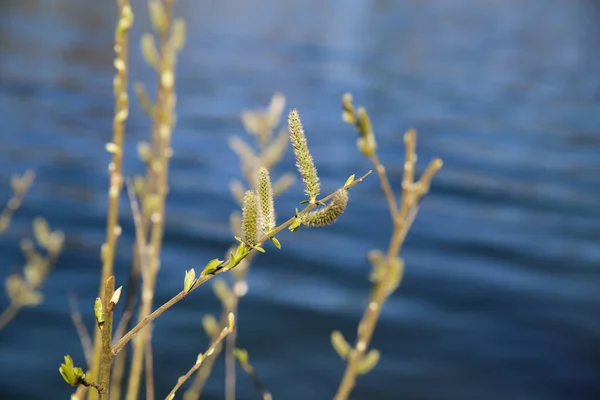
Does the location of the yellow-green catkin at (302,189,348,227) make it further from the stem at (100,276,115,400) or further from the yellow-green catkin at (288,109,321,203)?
the stem at (100,276,115,400)

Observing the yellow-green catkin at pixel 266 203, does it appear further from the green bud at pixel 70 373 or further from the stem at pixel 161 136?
the stem at pixel 161 136

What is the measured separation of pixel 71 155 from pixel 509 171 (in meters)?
5.85

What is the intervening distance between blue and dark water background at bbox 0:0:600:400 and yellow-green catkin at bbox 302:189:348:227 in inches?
174

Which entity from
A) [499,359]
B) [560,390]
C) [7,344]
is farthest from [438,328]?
[7,344]

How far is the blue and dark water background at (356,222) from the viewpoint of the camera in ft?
18.3

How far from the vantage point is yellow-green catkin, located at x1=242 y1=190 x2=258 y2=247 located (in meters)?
0.85

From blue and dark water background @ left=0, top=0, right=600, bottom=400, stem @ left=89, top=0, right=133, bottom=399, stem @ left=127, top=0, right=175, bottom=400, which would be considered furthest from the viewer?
blue and dark water background @ left=0, top=0, right=600, bottom=400

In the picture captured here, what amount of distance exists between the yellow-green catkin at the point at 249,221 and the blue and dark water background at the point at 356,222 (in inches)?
173

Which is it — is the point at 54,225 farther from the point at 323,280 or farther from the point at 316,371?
the point at 316,371

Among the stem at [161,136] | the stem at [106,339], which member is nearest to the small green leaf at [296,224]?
the stem at [106,339]

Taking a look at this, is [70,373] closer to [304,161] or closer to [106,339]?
[106,339]

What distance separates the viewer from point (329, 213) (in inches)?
33.7

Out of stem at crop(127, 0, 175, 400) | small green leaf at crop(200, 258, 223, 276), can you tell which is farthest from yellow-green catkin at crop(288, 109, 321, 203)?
stem at crop(127, 0, 175, 400)

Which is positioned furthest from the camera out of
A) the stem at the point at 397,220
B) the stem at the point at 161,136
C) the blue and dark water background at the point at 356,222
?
the blue and dark water background at the point at 356,222
